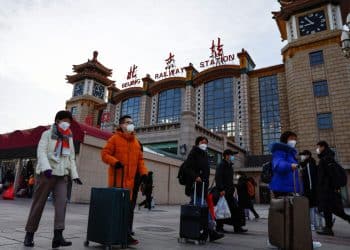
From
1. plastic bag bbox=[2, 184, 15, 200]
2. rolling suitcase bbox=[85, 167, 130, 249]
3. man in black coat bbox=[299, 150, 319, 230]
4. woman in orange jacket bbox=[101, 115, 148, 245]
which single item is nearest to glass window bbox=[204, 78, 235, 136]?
plastic bag bbox=[2, 184, 15, 200]

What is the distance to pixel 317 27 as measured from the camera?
30953 millimetres

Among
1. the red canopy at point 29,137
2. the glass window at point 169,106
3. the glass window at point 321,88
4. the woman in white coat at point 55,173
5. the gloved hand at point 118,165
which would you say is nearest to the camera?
the woman in white coat at point 55,173

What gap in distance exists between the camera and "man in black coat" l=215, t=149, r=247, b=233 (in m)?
5.64

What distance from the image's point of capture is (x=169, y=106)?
41.7 metres

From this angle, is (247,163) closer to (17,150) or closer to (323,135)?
(323,135)

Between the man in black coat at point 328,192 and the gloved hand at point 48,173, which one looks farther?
the man in black coat at point 328,192

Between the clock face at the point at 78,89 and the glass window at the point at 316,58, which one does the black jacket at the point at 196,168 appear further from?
the clock face at the point at 78,89

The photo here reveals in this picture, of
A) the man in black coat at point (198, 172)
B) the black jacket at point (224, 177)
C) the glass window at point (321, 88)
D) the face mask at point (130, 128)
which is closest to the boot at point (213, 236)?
the man in black coat at point (198, 172)

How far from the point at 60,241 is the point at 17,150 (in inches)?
573

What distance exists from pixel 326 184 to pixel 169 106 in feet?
120

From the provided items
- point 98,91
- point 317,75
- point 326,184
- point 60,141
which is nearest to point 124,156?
point 60,141

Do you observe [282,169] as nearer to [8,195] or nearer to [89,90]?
[8,195]

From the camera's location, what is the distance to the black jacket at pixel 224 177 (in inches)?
221

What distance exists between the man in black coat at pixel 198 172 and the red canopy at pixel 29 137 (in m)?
9.16
